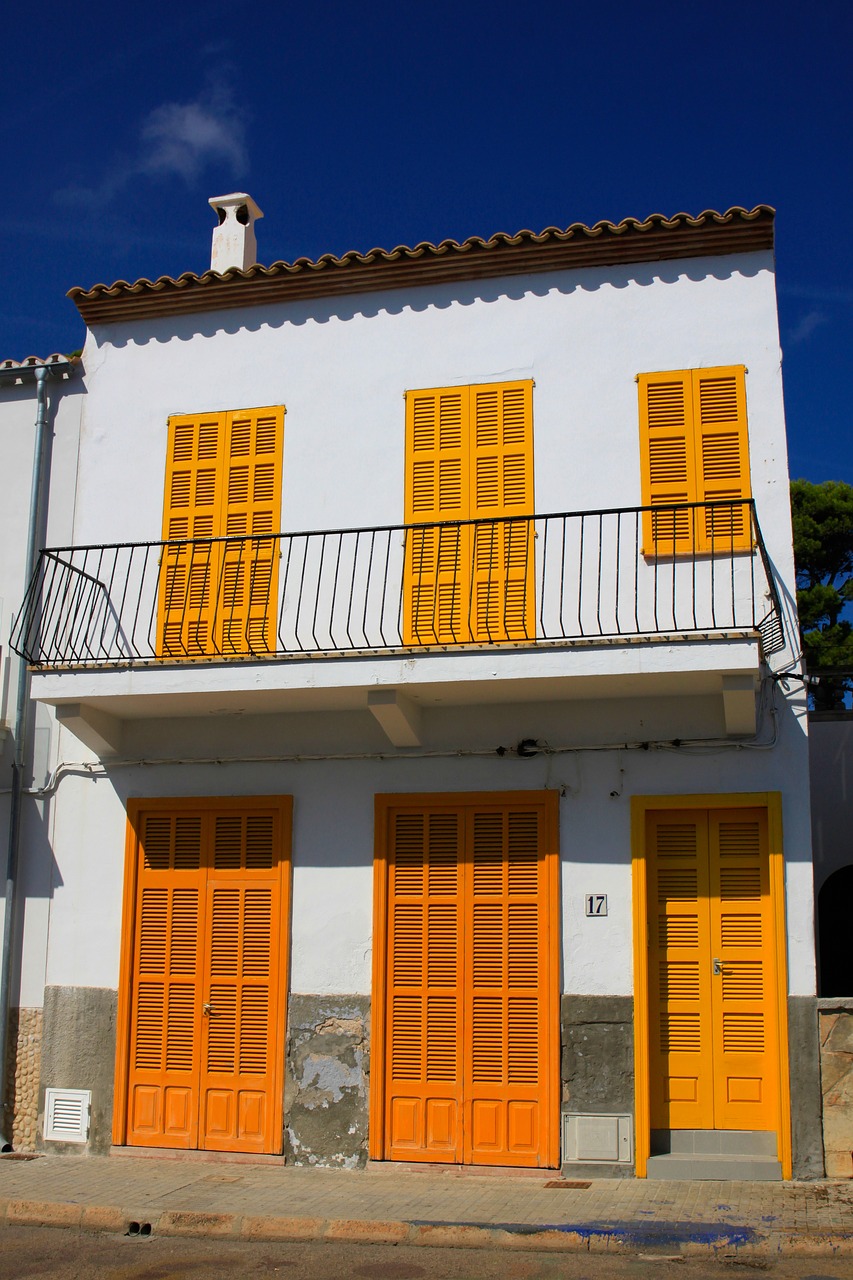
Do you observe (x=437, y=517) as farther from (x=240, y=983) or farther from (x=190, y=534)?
(x=240, y=983)

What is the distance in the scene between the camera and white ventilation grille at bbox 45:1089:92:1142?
33.6ft

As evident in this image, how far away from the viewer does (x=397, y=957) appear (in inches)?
389

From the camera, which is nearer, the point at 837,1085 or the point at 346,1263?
the point at 346,1263

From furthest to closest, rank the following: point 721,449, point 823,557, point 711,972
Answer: point 823,557 → point 721,449 → point 711,972

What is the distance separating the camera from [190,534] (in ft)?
36.0

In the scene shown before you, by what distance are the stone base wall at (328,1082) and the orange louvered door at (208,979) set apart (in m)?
0.15

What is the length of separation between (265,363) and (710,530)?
437 cm

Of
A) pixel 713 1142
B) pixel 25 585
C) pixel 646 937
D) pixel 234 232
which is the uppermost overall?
pixel 234 232

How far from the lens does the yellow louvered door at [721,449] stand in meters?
9.66

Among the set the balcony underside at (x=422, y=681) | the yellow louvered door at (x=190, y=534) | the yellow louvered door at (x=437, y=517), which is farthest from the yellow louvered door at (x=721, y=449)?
the yellow louvered door at (x=190, y=534)

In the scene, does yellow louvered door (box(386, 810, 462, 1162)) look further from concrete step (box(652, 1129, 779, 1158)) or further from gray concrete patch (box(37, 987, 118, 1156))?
gray concrete patch (box(37, 987, 118, 1156))

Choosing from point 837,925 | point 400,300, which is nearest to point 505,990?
point 400,300

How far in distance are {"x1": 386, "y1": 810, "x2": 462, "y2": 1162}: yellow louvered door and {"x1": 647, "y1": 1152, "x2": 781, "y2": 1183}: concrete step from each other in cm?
155

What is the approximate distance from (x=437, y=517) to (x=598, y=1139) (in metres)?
5.09
